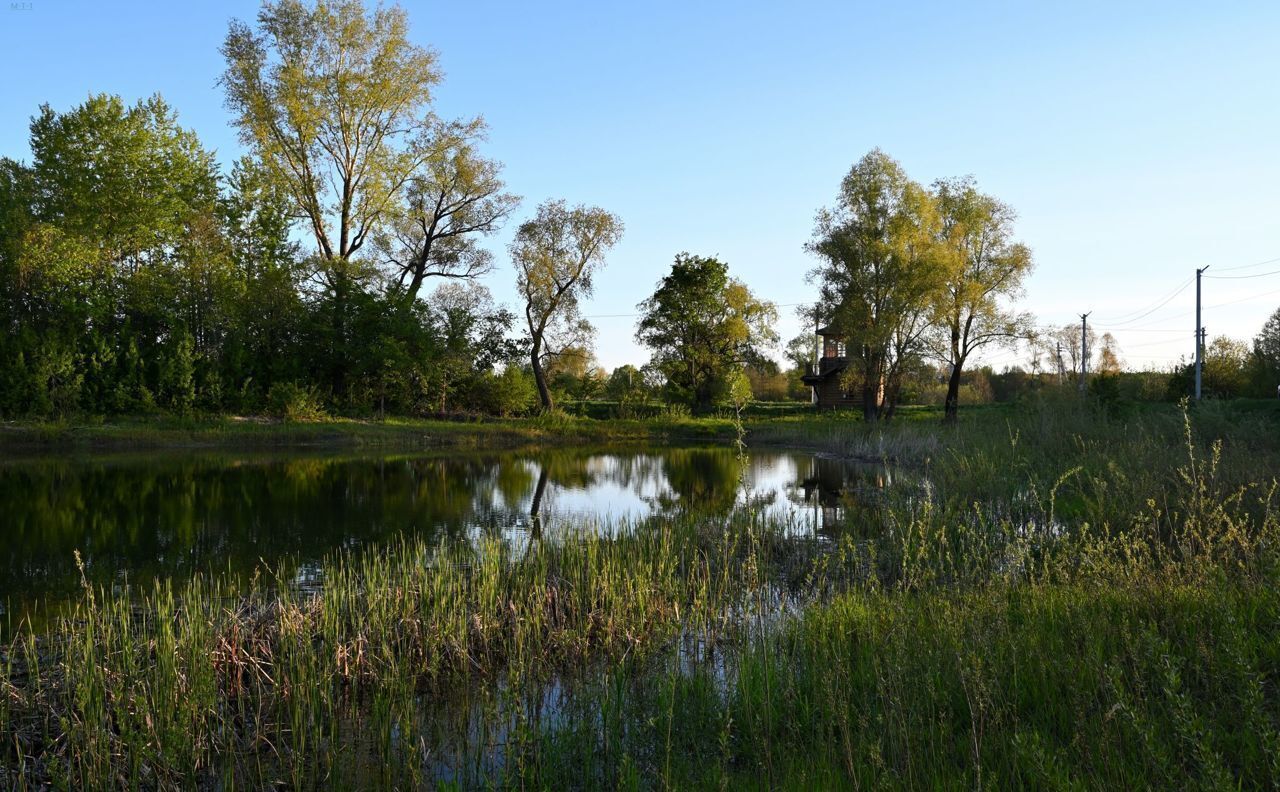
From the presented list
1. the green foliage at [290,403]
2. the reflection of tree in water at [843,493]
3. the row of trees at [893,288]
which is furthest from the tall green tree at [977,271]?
the green foliage at [290,403]

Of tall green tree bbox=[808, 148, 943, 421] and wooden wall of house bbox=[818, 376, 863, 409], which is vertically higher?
tall green tree bbox=[808, 148, 943, 421]

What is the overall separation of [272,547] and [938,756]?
9776 mm

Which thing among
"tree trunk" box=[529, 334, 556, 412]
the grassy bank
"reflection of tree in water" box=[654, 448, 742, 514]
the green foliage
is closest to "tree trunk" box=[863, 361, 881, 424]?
"reflection of tree in water" box=[654, 448, 742, 514]

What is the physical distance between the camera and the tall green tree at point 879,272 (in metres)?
33.9

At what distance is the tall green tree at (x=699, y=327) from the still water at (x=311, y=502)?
17799 millimetres

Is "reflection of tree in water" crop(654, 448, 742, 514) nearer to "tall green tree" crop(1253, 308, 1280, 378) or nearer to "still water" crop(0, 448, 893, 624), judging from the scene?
"still water" crop(0, 448, 893, 624)

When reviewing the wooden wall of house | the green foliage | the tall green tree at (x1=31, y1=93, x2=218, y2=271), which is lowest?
the green foliage

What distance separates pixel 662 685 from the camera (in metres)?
5.07

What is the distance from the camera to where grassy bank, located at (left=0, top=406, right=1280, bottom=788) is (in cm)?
Answer: 344

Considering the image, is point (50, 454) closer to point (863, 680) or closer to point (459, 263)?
point (459, 263)

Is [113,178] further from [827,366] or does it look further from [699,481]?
[827,366]

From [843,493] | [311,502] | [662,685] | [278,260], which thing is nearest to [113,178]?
[278,260]

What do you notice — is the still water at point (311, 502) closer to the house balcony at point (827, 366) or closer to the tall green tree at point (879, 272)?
the tall green tree at point (879, 272)

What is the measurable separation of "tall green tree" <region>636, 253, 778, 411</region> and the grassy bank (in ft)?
126
